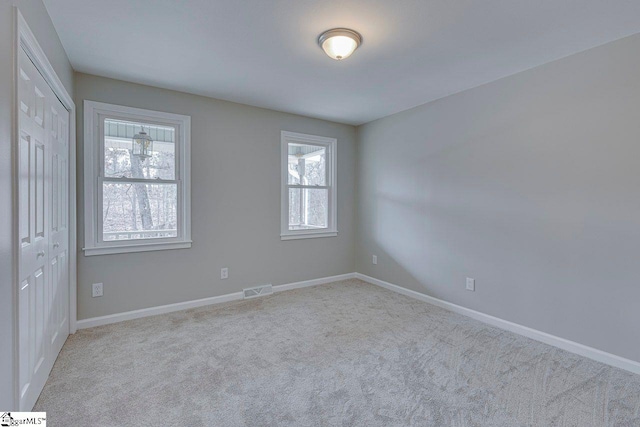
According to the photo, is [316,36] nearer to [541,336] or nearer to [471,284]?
[471,284]

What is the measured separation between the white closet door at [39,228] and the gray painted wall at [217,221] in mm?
564

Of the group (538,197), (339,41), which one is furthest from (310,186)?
(538,197)

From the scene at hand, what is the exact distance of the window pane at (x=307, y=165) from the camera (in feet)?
14.5

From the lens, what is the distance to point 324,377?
216 cm

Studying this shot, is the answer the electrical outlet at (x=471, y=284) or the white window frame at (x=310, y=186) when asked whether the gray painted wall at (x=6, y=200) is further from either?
the electrical outlet at (x=471, y=284)

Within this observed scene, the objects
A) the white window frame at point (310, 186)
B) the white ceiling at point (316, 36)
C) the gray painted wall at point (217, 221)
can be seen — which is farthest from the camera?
the white window frame at point (310, 186)

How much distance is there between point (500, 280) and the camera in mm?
3053

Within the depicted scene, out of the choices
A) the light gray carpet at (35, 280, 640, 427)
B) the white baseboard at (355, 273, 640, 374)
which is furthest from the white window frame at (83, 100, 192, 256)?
the white baseboard at (355, 273, 640, 374)

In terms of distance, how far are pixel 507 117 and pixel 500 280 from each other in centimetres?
161

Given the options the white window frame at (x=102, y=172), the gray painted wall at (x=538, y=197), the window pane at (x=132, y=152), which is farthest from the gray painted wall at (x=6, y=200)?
the gray painted wall at (x=538, y=197)

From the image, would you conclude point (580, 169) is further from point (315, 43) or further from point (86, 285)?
point (86, 285)

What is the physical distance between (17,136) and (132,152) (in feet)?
6.15

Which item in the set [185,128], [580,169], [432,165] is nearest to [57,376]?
[185,128]

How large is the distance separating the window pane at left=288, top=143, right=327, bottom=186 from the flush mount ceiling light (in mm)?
2122
